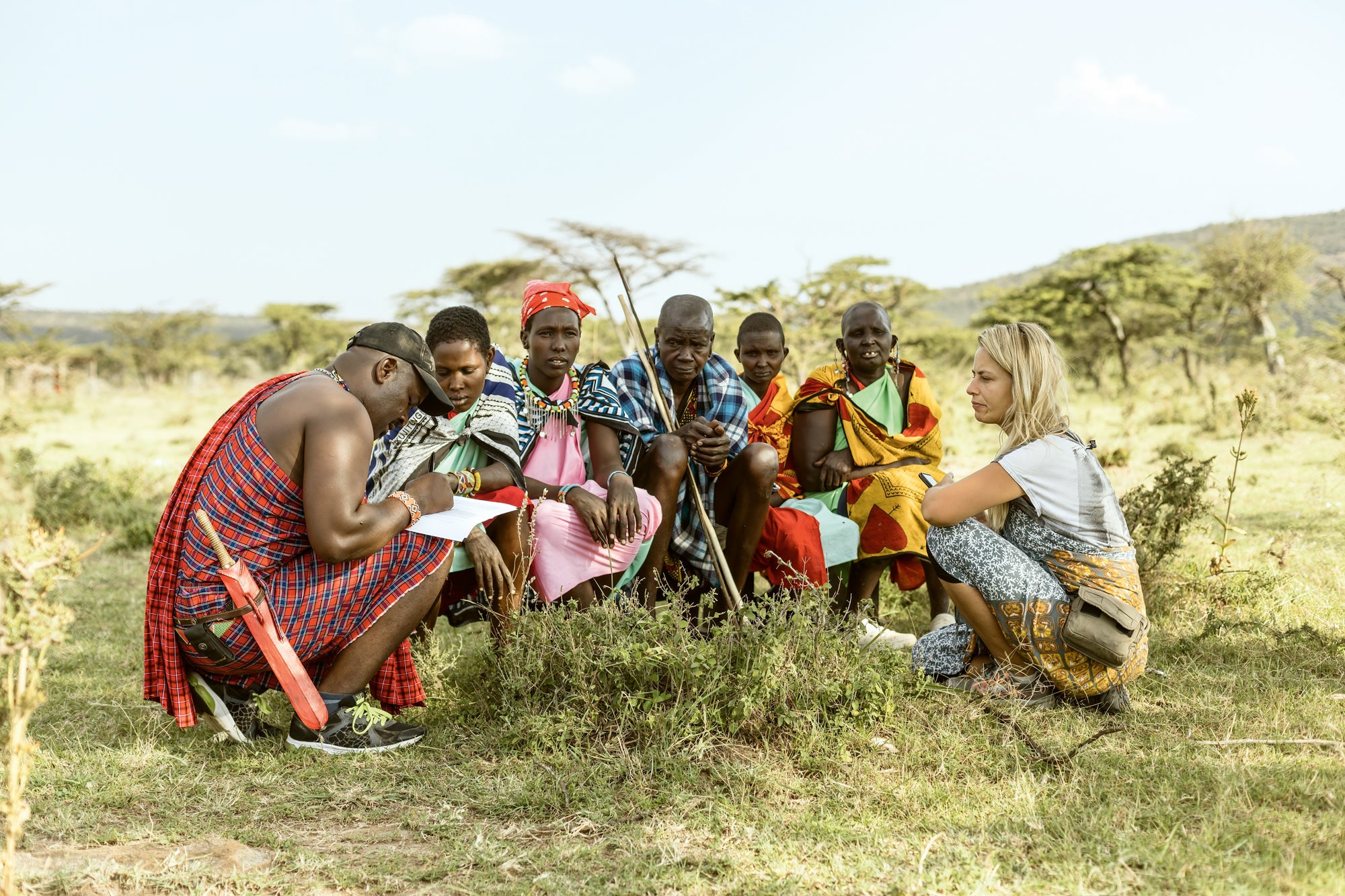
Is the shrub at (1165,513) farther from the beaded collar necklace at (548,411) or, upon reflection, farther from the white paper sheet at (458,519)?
the white paper sheet at (458,519)

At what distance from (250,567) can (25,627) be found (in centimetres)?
131

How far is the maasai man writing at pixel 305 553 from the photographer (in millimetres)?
2992

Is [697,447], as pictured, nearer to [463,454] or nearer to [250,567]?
[463,454]

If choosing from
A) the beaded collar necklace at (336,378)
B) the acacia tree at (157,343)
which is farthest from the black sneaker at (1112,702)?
the acacia tree at (157,343)

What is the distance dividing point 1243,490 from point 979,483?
5.10 meters

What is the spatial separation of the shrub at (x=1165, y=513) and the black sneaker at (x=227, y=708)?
3594 millimetres

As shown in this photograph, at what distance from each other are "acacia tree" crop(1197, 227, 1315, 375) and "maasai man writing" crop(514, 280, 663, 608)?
83.2 feet

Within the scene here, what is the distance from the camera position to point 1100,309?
25.8m

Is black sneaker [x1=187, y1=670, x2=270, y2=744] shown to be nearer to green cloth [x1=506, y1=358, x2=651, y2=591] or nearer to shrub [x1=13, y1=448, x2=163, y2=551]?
green cloth [x1=506, y1=358, x2=651, y2=591]

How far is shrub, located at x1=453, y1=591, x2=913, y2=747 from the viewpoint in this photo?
2.95 meters

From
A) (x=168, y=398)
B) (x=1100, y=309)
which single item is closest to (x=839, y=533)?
(x=168, y=398)

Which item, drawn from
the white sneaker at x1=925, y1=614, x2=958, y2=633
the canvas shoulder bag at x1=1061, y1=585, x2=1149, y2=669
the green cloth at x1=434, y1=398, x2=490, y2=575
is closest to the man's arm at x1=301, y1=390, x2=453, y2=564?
the green cloth at x1=434, y1=398, x2=490, y2=575

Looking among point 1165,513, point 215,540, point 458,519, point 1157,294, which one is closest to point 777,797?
point 458,519

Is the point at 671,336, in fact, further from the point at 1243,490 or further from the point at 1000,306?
the point at 1000,306
